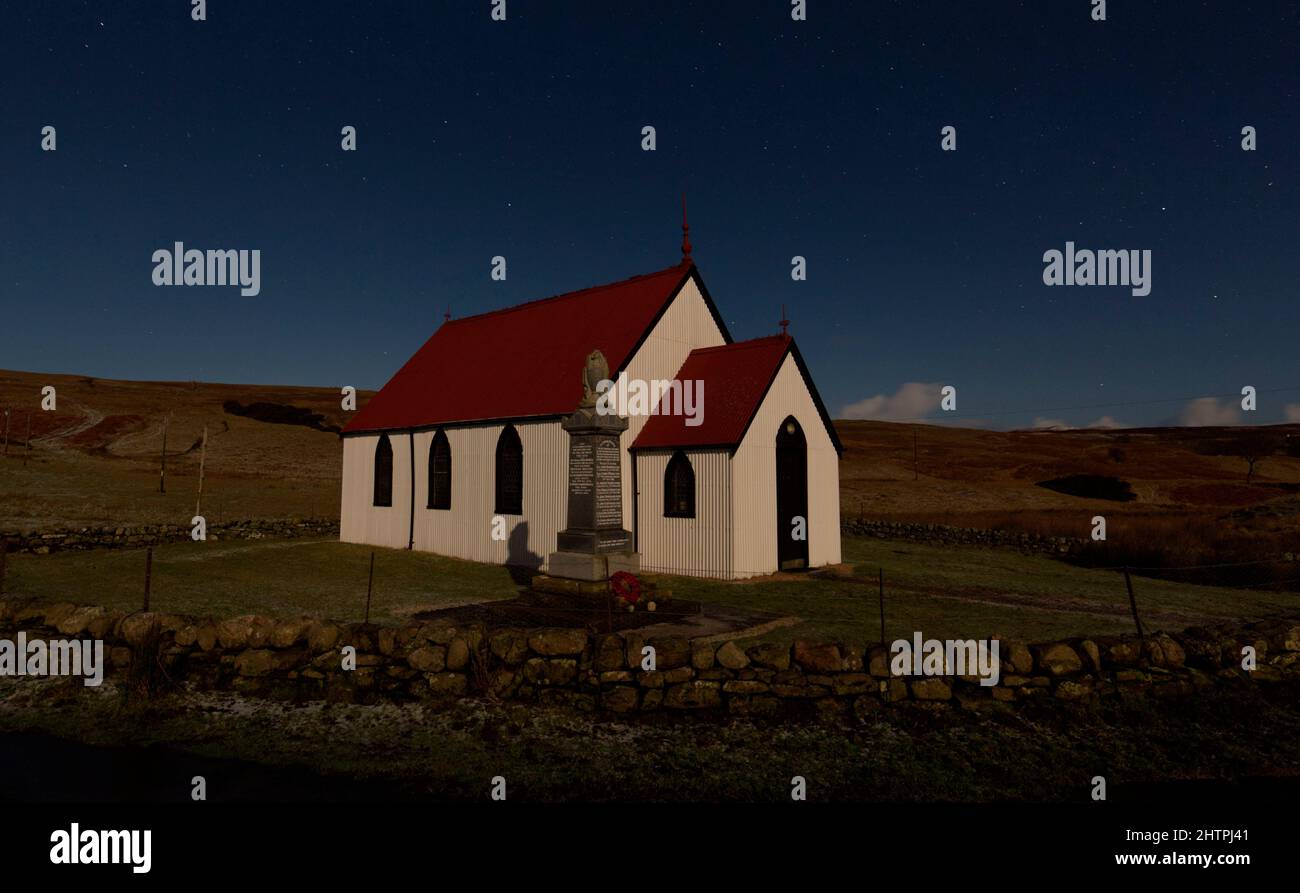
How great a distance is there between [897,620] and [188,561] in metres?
21.7

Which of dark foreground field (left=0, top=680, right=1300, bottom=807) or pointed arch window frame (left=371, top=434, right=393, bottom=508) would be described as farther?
pointed arch window frame (left=371, top=434, right=393, bottom=508)

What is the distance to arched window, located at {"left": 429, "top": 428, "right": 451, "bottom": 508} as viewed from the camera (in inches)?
1015

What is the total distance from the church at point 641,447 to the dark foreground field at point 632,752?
420 inches

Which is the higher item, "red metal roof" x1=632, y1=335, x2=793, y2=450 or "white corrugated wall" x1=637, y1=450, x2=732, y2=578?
"red metal roof" x1=632, y1=335, x2=793, y2=450

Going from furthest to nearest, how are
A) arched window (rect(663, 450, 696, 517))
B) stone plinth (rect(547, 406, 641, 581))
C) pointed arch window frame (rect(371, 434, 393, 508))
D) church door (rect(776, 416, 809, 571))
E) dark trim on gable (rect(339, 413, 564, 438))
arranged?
pointed arch window frame (rect(371, 434, 393, 508)) < dark trim on gable (rect(339, 413, 564, 438)) < church door (rect(776, 416, 809, 571)) < arched window (rect(663, 450, 696, 517)) < stone plinth (rect(547, 406, 641, 581))

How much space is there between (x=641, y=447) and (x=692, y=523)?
A: 2.92m

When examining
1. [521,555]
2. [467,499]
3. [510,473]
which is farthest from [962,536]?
[467,499]

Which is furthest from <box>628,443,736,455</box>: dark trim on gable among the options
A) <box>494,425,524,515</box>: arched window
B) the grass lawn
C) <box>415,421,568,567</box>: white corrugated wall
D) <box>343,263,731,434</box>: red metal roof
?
<box>494,425,524,515</box>: arched window

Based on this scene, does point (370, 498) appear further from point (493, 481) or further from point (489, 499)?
point (493, 481)

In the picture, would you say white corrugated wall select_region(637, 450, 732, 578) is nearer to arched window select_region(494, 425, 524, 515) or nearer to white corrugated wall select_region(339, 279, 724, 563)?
white corrugated wall select_region(339, 279, 724, 563)

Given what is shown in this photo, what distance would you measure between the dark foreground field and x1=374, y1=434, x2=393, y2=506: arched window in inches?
756
